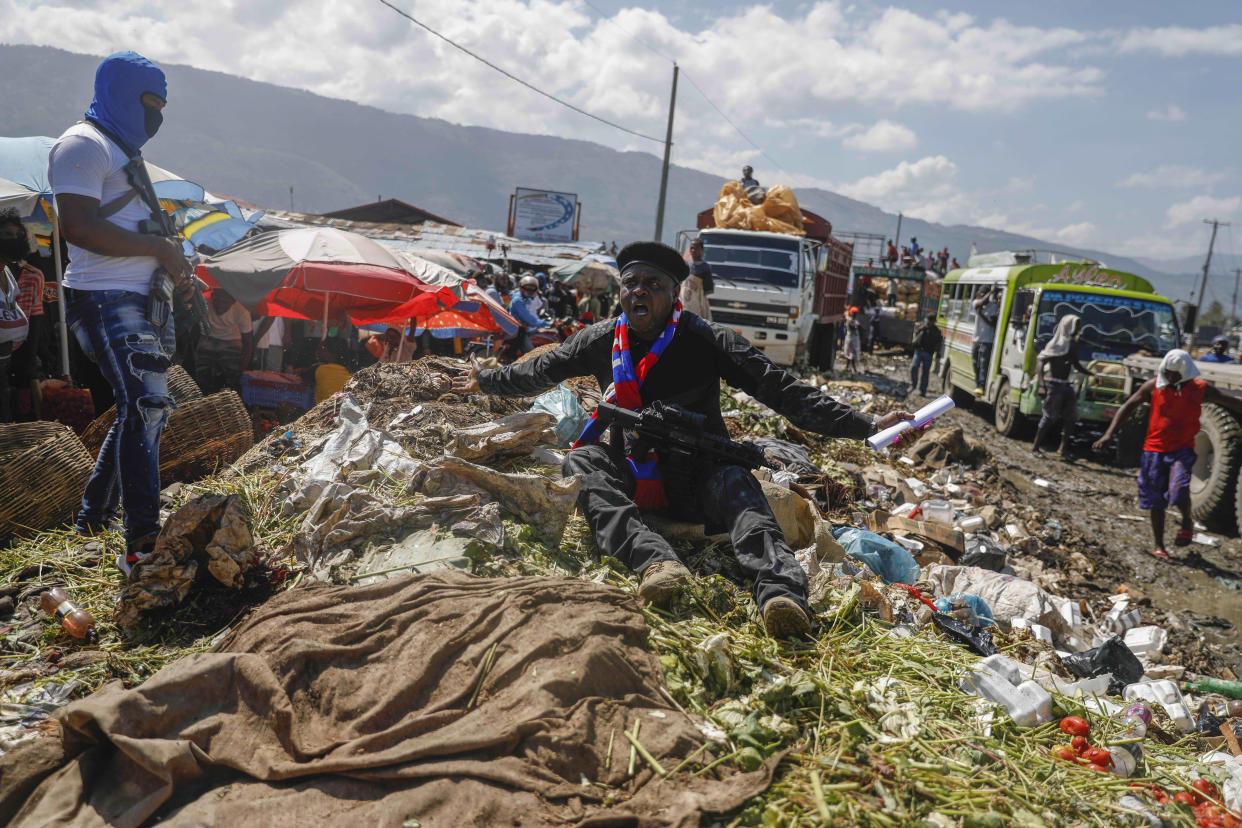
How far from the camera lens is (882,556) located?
5.19 meters

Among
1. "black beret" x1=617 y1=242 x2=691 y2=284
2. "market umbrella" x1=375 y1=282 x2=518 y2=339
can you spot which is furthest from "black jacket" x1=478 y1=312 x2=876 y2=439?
"market umbrella" x1=375 y1=282 x2=518 y2=339

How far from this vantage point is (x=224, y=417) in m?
5.64

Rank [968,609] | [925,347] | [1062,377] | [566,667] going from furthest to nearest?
[925,347], [1062,377], [968,609], [566,667]

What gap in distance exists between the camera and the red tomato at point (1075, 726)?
2.98 m

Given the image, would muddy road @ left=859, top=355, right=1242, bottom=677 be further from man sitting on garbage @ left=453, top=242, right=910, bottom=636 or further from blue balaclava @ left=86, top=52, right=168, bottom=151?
blue balaclava @ left=86, top=52, right=168, bottom=151

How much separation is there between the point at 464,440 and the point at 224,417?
7.33 ft

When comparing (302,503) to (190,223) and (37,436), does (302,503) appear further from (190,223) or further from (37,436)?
(190,223)

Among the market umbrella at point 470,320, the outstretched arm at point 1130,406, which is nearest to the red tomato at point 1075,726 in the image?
the outstretched arm at point 1130,406

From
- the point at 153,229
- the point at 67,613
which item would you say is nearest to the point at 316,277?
the point at 153,229

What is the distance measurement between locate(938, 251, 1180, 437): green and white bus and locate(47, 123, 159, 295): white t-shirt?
478 inches

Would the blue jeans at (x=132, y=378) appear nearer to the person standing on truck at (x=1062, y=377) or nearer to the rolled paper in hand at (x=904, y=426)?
the rolled paper in hand at (x=904, y=426)

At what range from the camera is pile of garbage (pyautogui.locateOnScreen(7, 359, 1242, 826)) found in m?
2.33

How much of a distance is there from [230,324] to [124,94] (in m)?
6.11

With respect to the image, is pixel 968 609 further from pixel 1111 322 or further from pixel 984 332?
pixel 984 332
